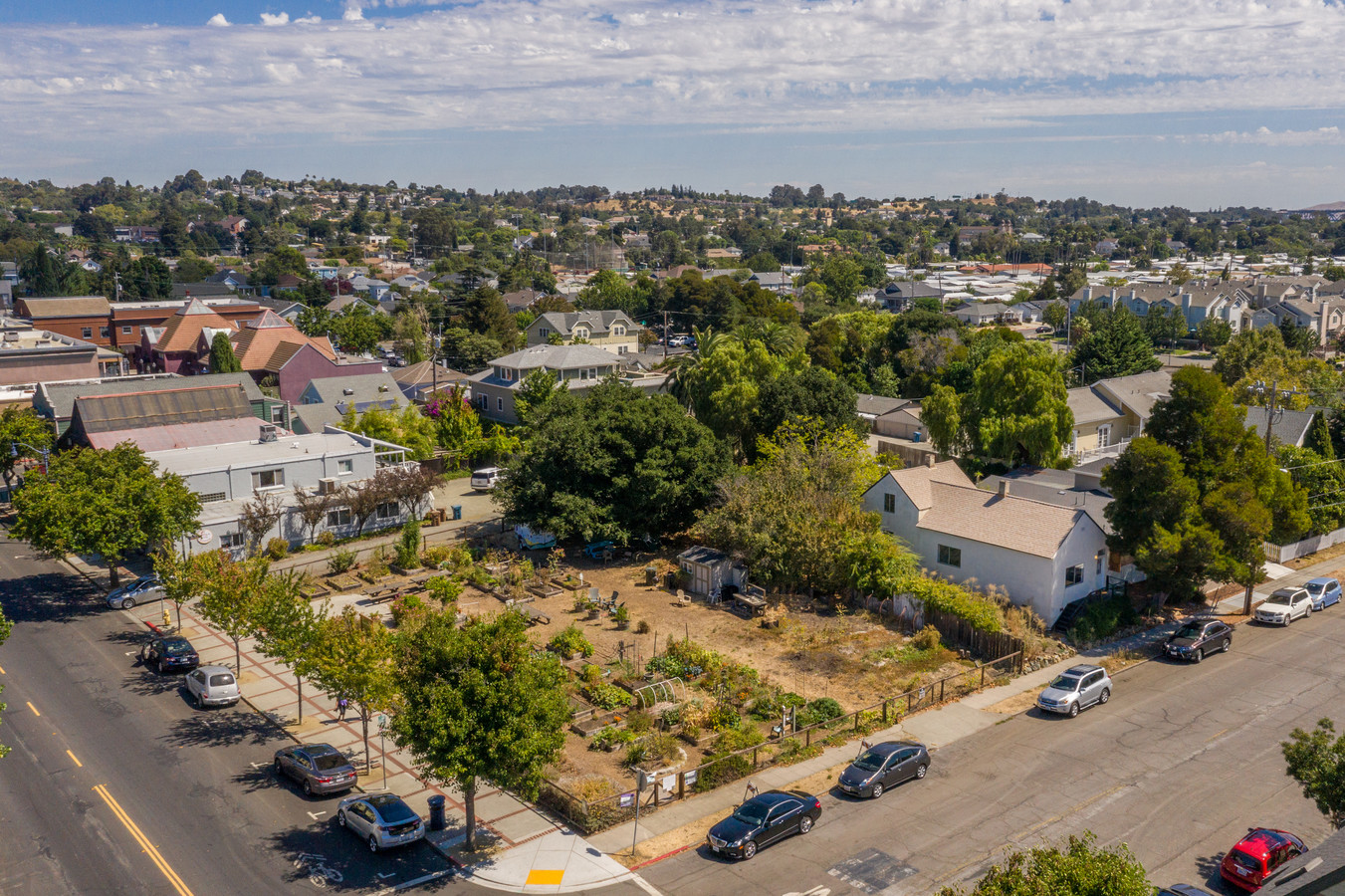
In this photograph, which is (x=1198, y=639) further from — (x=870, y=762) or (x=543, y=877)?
(x=543, y=877)

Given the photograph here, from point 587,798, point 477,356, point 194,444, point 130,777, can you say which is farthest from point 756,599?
point 477,356

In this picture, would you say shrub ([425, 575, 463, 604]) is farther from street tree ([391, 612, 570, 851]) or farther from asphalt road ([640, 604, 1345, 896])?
asphalt road ([640, 604, 1345, 896])

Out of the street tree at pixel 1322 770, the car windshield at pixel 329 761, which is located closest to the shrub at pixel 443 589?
the car windshield at pixel 329 761

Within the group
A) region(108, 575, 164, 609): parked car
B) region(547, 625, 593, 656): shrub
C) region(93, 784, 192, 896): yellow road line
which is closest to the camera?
region(93, 784, 192, 896): yellow road line

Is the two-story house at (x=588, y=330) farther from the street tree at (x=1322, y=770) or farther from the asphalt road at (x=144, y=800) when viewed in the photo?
the street tree at (x=1322, y=770)

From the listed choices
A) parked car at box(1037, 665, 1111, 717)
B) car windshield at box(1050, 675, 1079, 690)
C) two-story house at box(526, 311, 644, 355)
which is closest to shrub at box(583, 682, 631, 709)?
parked car at box(1037, 665, 1111, 717)

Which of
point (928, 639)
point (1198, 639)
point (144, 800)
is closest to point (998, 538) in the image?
point (928, 639)

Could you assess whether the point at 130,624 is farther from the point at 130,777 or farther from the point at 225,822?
the point at 225,822
